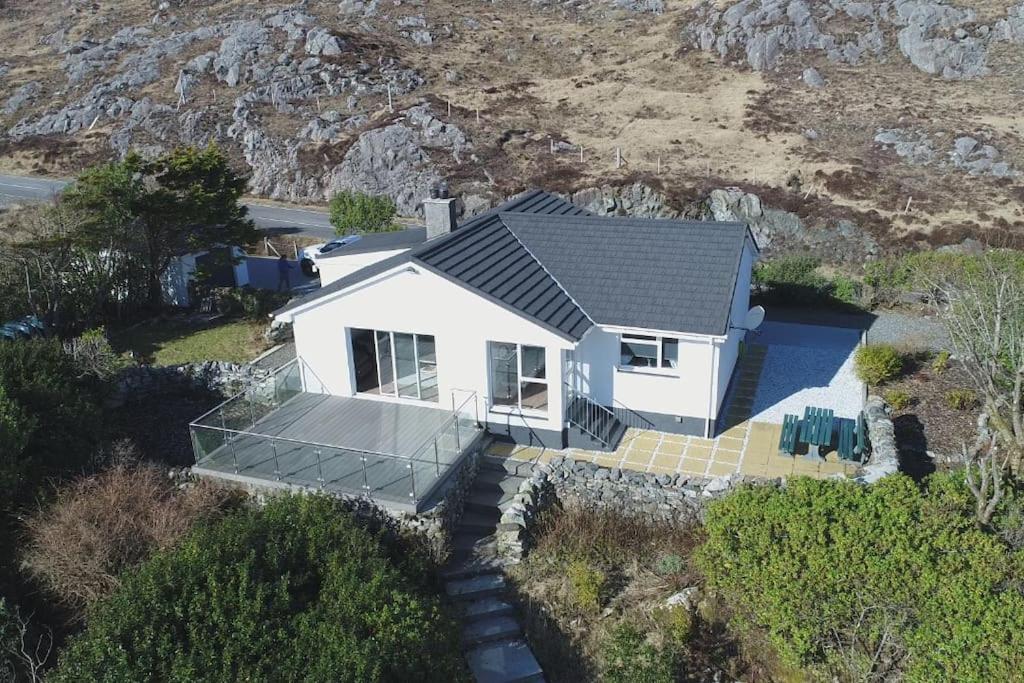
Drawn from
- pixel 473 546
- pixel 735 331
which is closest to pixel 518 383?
pixel 473 546

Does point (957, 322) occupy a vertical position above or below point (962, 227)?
above

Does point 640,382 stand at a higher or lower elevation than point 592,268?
lower

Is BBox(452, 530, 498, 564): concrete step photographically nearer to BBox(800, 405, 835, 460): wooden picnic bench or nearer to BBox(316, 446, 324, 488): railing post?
BBox(316, 446, 324, 488): railing post

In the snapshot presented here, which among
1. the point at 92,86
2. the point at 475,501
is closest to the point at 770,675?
the point at 475,501

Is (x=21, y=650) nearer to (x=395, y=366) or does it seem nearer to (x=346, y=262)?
(x=395, y=366)

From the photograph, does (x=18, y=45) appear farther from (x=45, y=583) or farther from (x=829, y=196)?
(x=45, y=583)
